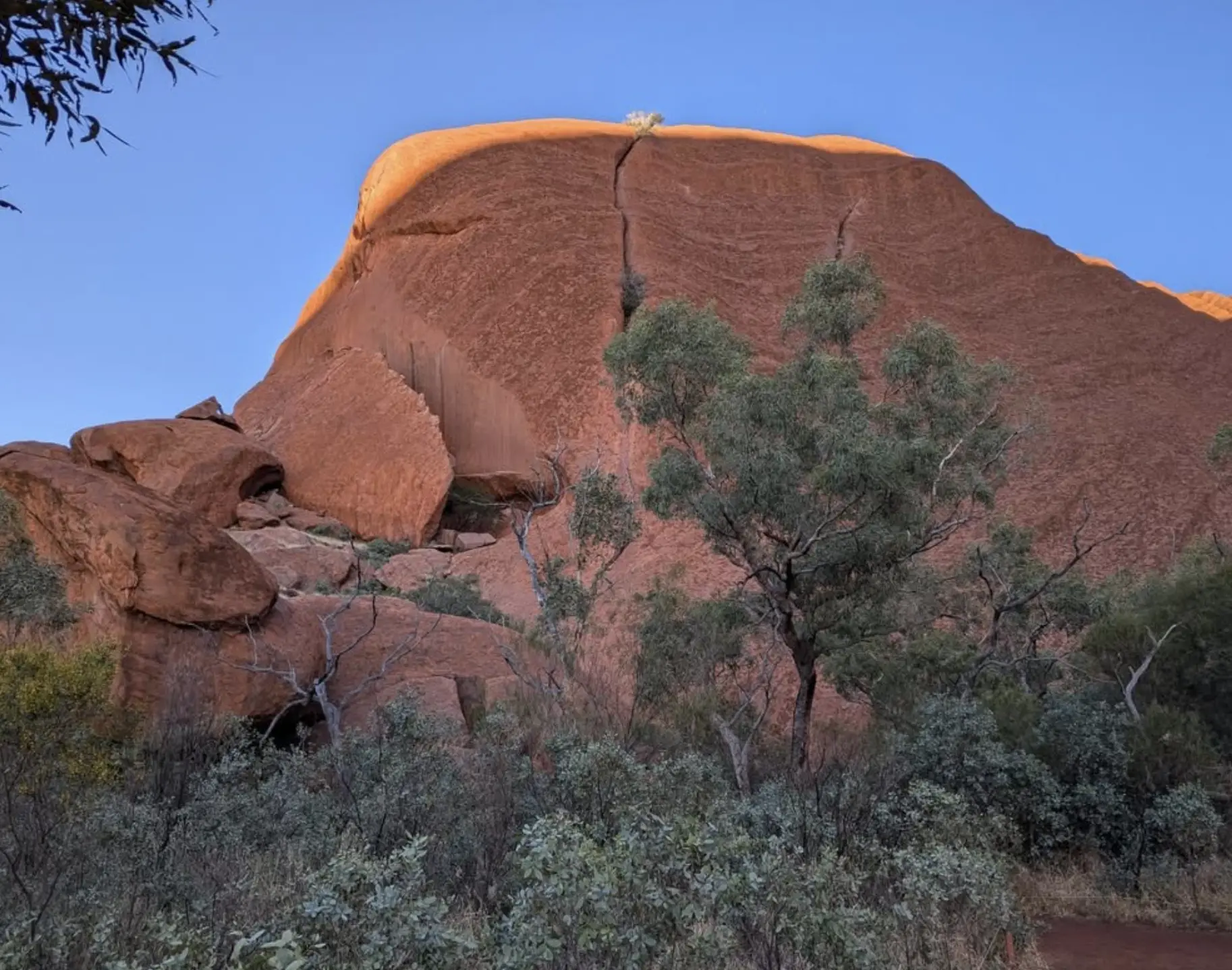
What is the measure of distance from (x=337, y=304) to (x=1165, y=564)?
25733mm

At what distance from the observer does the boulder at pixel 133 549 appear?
11312 mm

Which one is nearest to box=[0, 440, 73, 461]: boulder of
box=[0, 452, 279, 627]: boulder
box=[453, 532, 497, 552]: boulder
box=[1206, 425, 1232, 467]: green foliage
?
box=[0, 452, 279, 627]: boulder

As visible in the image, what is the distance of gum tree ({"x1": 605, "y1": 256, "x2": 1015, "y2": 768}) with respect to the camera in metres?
11.1

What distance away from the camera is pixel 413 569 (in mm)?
22766

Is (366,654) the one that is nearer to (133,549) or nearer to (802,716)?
(133,549)

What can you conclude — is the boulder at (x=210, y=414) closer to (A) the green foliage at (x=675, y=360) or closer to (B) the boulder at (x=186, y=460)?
(B) the boulder at (x=186, y=460)

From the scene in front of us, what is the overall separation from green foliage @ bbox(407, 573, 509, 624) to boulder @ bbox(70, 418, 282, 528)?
8022 millimetres

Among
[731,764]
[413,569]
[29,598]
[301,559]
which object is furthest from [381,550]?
[731,764]

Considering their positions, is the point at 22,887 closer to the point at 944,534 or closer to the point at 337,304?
the point at 944,534

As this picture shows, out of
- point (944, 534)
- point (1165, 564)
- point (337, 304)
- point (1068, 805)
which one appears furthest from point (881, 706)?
point (337, 304)

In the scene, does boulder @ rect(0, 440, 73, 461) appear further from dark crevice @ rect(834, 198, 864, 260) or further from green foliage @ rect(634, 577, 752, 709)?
dark crevice @ rect(834, 198, 864, 260)

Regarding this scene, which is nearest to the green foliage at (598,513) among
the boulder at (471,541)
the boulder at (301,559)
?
the boulder at (301,559)

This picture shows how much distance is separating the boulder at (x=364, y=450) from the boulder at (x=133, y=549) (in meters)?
13.2

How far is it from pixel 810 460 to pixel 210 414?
2283 centimetres
